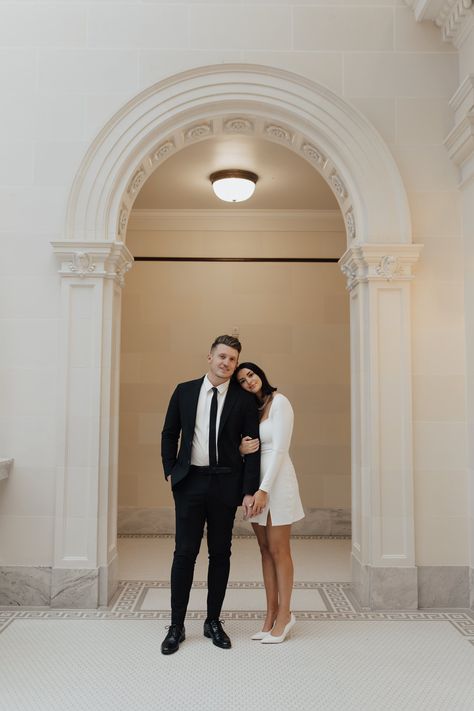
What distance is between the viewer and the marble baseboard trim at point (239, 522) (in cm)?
584

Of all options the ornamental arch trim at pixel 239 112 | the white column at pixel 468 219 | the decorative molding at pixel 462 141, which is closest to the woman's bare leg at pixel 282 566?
the white column at pixel 468 219

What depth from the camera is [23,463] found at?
374 centimetres

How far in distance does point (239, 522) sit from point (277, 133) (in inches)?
143

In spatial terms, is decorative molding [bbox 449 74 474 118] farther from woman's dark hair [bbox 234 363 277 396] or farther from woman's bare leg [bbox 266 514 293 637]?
woman's bare leg [bbox 266 514 293 637]

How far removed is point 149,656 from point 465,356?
2.54 meters

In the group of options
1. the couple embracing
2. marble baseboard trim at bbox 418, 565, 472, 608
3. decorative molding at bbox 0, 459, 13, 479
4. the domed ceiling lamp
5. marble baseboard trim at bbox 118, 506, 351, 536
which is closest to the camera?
the couple embracing

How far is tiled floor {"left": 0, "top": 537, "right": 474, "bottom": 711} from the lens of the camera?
8.24 ft

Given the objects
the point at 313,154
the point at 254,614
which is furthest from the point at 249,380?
the point at 313,154

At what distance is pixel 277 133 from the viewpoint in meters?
4.08

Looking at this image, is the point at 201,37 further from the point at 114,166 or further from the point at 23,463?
the point at 23,463

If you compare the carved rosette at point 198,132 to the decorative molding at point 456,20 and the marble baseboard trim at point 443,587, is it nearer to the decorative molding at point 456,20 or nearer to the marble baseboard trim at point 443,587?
the decorative molding at point 456,20

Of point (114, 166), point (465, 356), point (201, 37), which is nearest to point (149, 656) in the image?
point (465, 356)

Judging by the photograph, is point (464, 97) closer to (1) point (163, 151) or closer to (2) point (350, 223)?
(2) point (350, 223)

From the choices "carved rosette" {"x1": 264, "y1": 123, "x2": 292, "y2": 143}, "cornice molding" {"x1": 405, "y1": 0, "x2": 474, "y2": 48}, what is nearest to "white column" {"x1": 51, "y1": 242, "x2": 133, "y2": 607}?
"carved rosette" {"x1": 264, "y1": 123, "x2": 292, "y2": 143}
